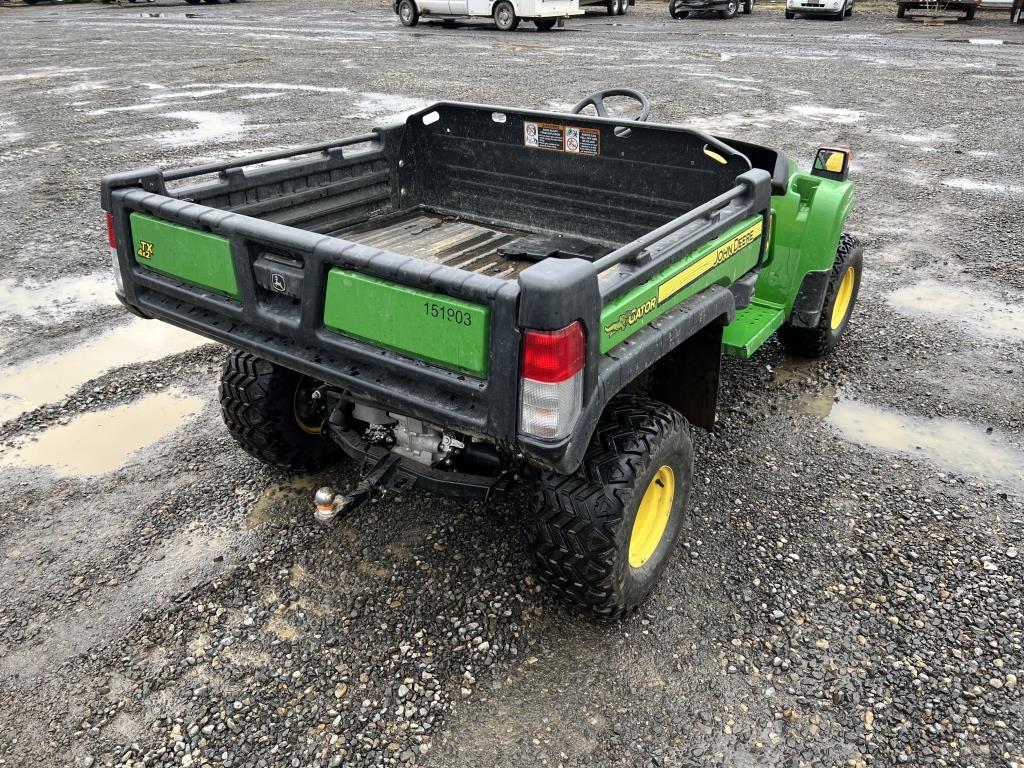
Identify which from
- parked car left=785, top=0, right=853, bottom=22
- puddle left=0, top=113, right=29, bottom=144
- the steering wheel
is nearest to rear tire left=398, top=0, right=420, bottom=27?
parked car left=785, top=0, right=853, bottom=22

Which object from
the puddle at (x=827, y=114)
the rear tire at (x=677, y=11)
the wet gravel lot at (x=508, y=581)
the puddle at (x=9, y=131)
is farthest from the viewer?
the rear tire at (x=677, y=11)

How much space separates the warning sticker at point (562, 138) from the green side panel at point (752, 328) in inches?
43.7

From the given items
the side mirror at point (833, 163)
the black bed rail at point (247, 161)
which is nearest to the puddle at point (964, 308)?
the side mirror at point (833, 163)

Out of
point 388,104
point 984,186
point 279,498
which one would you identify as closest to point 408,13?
point 388,104

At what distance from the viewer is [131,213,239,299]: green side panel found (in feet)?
9.07

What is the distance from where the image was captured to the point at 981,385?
4.53 m

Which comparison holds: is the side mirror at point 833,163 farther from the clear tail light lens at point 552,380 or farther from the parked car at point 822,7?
the parked car at point 822,7

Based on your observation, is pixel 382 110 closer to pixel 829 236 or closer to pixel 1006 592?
pixel 829 236

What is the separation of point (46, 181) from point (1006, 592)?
29.9ft

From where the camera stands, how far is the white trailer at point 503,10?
2111 cm

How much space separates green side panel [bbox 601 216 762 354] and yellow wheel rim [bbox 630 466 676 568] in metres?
0.67

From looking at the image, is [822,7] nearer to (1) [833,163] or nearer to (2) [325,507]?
(1) [833,163]

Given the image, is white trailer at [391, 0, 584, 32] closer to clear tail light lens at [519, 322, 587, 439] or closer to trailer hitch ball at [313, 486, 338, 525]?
trailer hitch ball at [313, 486, 338, 525]

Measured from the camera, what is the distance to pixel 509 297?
2.14 m
